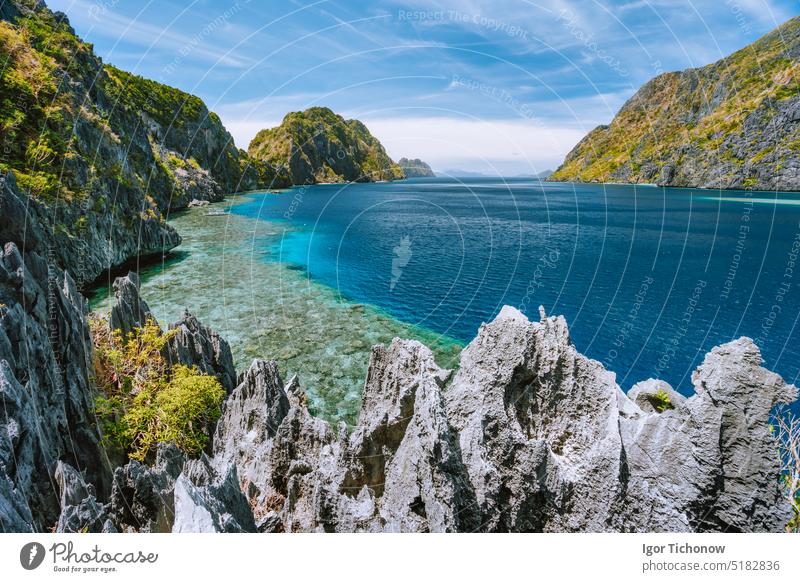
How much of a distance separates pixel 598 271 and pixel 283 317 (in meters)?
51.7

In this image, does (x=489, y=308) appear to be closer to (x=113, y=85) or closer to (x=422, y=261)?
(x=422, y=261)

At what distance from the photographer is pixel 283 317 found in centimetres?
4775

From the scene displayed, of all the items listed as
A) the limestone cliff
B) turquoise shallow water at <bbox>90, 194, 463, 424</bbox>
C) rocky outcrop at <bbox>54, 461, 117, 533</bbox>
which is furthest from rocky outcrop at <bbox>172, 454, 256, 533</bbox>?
turquoise shallow water at <bbox>90, 194, 463, 424</bbox>

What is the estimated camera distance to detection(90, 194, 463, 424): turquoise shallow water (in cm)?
3594

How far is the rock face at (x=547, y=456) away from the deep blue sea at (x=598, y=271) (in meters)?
27.1

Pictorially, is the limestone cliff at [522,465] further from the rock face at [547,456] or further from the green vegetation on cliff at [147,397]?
the green vegetation on cliff at [147,397]

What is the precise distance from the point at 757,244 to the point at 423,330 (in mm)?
80374

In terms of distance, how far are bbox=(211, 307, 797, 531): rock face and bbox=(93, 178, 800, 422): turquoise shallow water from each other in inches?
770

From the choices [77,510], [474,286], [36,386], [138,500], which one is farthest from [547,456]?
[474,286]

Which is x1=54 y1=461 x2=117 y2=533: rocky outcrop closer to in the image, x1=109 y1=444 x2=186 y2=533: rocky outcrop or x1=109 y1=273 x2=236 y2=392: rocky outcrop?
x1=109 y1=444 x2=186 y2=533: rocky outcrop

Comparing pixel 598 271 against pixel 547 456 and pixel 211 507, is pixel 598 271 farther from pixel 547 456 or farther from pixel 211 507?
pixel 211 507

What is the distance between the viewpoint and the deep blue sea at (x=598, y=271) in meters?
43.1

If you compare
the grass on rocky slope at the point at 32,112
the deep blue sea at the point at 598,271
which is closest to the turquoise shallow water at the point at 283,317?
the deep blue sea at the point at 598,271

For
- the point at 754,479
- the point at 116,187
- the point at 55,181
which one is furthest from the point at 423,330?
the point at 116,187
